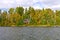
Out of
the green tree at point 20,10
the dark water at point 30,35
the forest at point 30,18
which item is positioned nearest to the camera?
the dark water at point 30,35

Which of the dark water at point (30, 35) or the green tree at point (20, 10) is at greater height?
the green tree at point (20, 10)

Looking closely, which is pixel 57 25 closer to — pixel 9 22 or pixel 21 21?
pixel 21 21

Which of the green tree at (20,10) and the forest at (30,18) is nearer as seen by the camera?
the forest at (30,18)

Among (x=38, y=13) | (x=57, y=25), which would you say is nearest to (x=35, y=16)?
(x=38, y=13)

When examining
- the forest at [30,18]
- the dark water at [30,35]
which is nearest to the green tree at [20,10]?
the forest at [30,18]

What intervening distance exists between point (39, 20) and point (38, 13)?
503 inches

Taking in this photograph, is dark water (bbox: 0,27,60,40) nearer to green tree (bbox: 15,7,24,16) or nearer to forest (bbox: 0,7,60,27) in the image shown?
forest (bbox: 0,7,60,27)

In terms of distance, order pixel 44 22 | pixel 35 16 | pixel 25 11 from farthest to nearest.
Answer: pixel 25 11 → pixel 35 16 → pixel 44 22

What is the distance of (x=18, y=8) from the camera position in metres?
184

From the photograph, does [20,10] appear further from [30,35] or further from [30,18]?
[30,35]

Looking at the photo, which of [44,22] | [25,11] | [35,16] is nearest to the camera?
[44,22]

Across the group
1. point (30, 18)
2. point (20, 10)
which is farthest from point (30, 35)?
point (20, 10)

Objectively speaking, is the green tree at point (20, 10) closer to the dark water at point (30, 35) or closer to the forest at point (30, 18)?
the forest at point (30, 18)

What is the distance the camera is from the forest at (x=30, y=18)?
15834 cm
